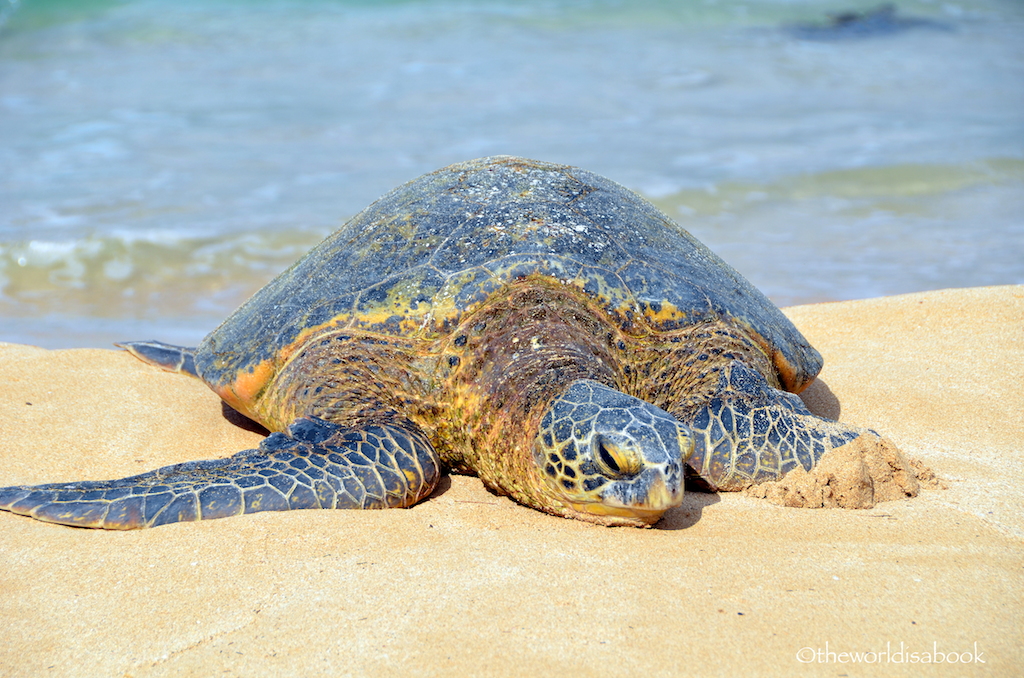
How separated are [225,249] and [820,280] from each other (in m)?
6.05

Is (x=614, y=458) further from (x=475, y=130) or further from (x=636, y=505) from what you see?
(x=475, y=130)

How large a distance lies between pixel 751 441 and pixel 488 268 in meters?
1.32

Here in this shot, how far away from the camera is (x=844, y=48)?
67.9 ft

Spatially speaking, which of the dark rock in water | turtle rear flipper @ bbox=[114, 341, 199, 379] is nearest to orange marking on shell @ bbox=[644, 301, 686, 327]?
turtle rear flipper @ bbox=[114, 341, 199, 379]

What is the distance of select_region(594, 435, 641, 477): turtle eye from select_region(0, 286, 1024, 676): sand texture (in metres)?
0.25

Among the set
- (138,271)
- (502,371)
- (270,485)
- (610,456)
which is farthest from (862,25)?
(270,485)

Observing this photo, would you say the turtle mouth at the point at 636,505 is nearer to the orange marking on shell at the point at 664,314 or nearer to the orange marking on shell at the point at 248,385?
the orange marking on shell at the point at 664,314

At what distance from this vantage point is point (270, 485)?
115 inches

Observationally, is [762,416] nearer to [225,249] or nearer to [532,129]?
[225,249]

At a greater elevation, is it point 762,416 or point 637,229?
point 637,229

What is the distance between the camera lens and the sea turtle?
112 inches

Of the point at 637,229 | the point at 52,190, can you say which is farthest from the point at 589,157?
the point at 637,229

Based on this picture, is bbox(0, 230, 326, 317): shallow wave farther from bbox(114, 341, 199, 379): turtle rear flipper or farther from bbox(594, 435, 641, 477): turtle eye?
bbox(594, 435, 641, 477): turtle eye

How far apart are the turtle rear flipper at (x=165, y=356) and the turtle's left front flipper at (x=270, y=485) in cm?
193
